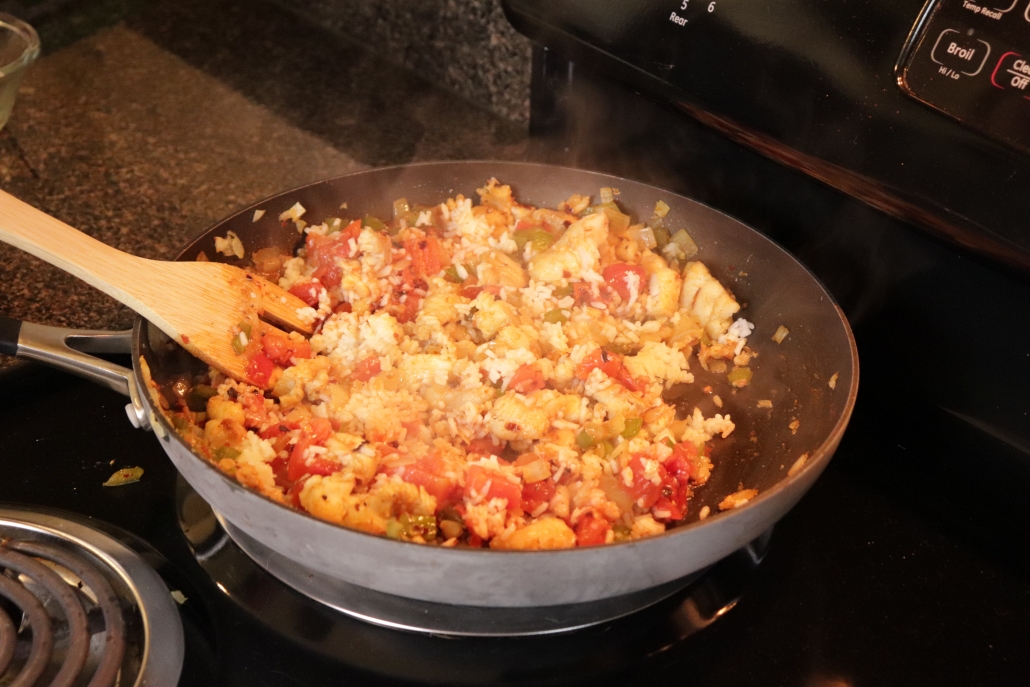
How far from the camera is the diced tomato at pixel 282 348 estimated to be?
50.5 inches

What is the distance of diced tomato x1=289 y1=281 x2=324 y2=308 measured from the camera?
4.56 feet

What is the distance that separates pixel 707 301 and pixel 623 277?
0.48 ft

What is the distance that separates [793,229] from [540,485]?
23.5 inches

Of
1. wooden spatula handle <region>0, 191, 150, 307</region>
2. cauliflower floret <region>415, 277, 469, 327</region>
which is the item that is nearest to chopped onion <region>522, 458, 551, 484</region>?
cauliflower floret <region>415, 277, 469, 327</region>

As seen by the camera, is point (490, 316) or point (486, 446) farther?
point (490, 316)

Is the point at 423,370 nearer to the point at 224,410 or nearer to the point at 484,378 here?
the point at 484,378

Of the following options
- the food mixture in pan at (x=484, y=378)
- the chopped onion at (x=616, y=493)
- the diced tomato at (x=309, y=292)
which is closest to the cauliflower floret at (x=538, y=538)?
the food mixture in pan at (x=484, y=378)

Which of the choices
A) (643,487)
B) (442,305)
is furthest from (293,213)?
(643,487)

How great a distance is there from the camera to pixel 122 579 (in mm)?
1018

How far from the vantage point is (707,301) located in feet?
4.55

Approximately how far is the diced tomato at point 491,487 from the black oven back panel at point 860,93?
22.9 inches

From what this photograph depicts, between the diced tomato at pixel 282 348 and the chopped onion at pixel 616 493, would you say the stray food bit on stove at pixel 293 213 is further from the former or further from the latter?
the chopped onion at pixel 616 493

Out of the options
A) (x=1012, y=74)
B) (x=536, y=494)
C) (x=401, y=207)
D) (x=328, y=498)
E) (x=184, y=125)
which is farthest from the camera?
(x=184, y=125)

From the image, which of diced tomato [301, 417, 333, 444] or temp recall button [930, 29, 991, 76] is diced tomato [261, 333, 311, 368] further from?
temp recall button [930, 29, 991, 76]
